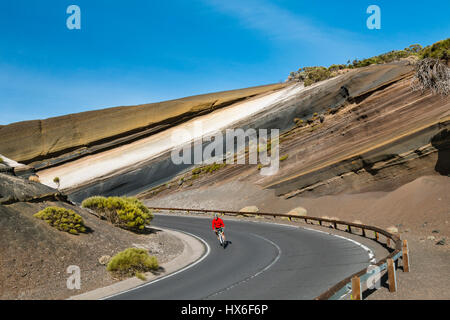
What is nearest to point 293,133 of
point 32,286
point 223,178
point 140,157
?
point 223,178

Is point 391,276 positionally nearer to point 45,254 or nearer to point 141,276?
point 141,276

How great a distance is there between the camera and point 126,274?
40.1 ft

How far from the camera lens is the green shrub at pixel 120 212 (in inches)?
781

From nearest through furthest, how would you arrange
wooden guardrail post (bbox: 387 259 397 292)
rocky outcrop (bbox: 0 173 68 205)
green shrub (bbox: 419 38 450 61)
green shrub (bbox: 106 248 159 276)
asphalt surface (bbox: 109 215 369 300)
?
wooden guardrail post (bbox: 387 259 397 292), asphalt surface (bbox: 109 215 369 300), green shrub (bbox: 106 248 159 276), rocky outcrop (bbox: 0 173 68 205), green shrub (bbox: 419 38 450 61)

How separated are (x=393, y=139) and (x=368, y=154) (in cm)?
219

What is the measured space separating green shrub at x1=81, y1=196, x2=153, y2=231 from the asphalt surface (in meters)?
5.34

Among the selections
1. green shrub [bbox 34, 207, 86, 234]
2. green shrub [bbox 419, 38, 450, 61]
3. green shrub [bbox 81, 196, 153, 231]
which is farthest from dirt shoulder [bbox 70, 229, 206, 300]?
green shrub [bbox 419, 38, 450, 61]

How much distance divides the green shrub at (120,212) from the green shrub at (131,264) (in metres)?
7.11

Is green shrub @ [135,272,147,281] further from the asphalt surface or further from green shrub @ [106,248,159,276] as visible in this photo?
the asphalt surface

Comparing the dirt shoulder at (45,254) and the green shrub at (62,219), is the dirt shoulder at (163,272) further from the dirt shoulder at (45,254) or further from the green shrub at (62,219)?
the green shrub at (62,219)

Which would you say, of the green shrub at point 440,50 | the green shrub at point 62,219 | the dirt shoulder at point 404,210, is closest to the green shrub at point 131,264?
the green shrub at point 62,219

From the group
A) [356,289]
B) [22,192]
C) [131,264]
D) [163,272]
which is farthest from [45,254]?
[356,289]

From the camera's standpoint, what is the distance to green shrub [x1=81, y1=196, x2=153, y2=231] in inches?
781

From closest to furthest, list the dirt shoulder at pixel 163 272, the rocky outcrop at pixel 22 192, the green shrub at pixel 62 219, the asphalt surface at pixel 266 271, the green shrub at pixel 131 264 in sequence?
the asphalt surface at pixel 266 271 → the dirt shoulder at pixel 163 272 → the green shrub at pixel 131 264 → the green shrub at pixel 62 219 → the rocky outcrop at pixel 22 192
